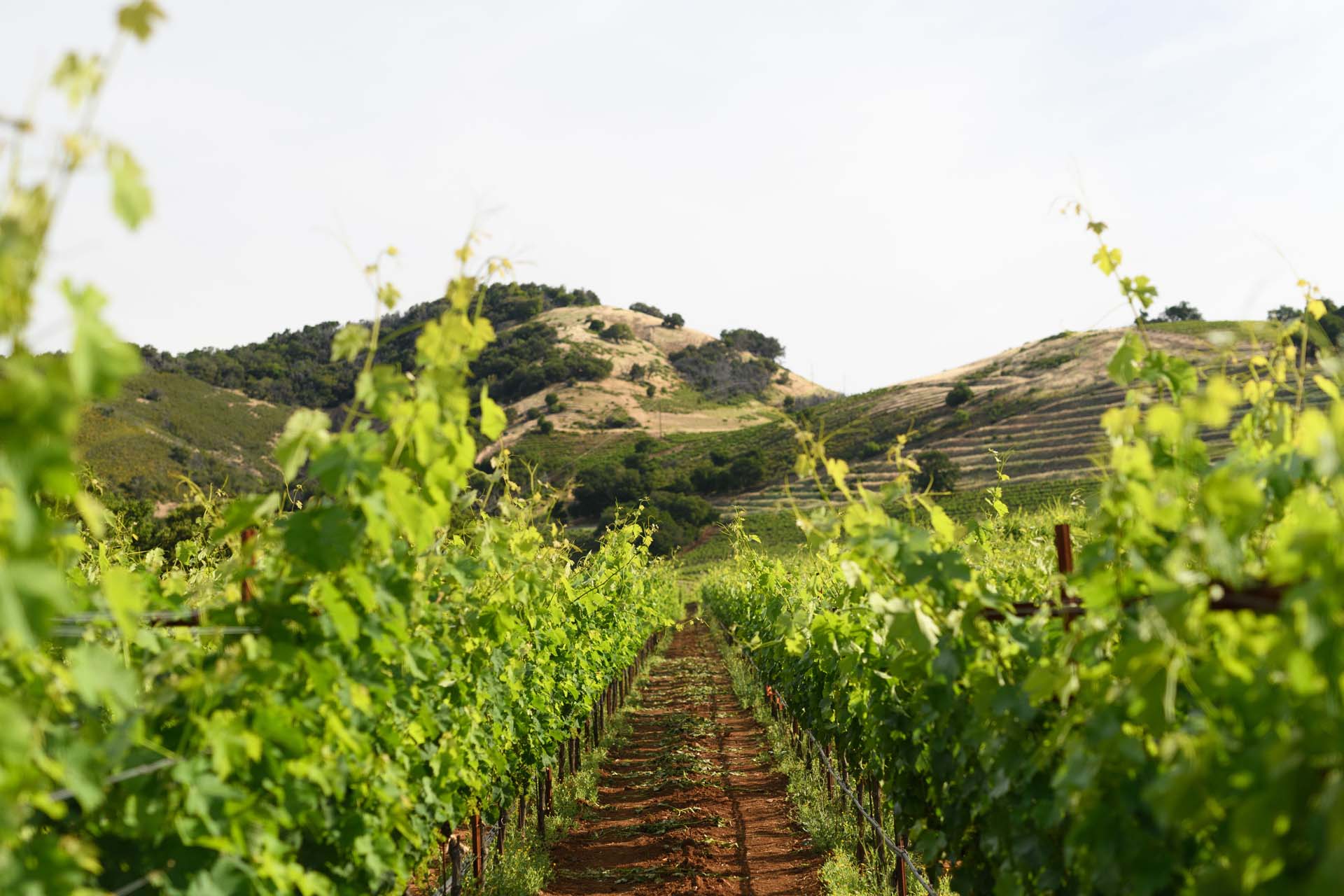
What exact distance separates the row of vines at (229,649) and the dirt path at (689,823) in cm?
321

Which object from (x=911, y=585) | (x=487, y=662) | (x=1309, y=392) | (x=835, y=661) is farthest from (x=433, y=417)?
(x=1309, y=392)

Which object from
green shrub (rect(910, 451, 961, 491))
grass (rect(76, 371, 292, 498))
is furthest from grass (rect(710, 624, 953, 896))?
green shrub (rect(910, 451, 961, 491))

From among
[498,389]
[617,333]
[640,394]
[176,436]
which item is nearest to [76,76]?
[176,436]

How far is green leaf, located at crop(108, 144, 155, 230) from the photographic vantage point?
150 cm

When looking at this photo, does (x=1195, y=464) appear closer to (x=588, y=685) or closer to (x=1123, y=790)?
(x=1123, y=790)

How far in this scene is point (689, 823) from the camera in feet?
26.6

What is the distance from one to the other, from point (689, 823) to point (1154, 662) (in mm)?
6956

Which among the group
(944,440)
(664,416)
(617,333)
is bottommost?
(944,440)

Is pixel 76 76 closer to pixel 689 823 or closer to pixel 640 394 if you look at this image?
pixel 689 823

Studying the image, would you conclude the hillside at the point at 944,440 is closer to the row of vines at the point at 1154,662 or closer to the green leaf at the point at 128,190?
the row of vines at the point at 1154,662

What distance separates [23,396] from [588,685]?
7.83 m

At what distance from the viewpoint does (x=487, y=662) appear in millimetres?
5426

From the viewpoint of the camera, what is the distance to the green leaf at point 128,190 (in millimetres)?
1495

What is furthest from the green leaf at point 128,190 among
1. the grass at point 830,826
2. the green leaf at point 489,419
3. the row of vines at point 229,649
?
the grass at point 830,826
